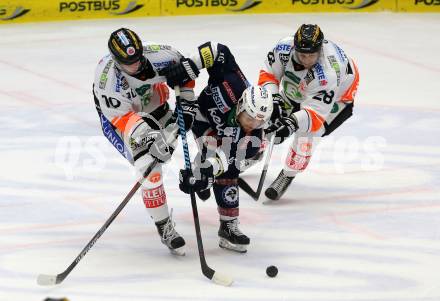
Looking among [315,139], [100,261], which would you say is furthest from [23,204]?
[315,139]

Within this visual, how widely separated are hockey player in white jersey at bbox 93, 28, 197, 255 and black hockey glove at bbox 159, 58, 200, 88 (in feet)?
0.23

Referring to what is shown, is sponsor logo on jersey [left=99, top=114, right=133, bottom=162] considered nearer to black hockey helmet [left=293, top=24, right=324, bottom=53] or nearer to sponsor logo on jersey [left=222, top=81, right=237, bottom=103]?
sponsor logo on jersey [left=222, top=81, right=237, bottom=103]

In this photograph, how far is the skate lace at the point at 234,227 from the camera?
215 inches

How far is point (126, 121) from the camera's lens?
17.1 feet

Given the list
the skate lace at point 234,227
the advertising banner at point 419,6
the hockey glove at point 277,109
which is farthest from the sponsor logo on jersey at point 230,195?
the advertising banner at point 419,6

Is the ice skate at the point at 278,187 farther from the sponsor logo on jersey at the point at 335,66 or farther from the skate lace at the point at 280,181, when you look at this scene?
the sponsor logo on jersey at the point at 335,66

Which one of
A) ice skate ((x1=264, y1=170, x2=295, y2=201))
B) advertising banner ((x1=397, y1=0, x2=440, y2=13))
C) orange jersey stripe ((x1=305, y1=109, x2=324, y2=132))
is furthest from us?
advertising banner ((x1=397, y1=0, x2=440, y2=13))

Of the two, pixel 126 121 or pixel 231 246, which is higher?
pixel 126 121

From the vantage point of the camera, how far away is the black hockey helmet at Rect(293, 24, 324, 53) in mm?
5941

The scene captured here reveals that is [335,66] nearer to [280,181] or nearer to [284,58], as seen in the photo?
[284,58]

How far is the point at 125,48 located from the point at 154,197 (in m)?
0.87

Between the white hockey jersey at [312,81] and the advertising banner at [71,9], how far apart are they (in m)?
5.03

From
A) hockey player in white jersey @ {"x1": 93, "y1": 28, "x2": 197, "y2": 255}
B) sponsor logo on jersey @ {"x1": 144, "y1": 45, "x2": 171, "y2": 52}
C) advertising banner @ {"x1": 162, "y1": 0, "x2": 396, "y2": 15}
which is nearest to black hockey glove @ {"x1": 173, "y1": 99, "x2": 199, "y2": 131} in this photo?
hockey player in white jersey @ {"x1": 93, "y1": 28, "x2": 197, "y2": 255}

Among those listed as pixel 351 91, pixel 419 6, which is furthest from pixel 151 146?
pixel 419 6
